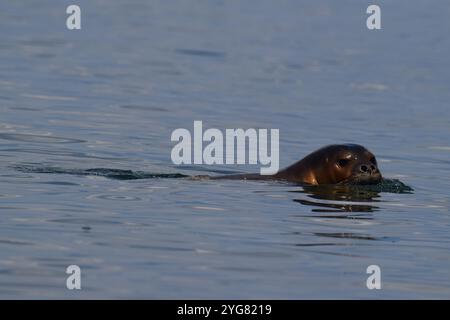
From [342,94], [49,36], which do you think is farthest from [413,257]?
[49,36]

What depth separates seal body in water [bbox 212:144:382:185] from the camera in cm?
1599

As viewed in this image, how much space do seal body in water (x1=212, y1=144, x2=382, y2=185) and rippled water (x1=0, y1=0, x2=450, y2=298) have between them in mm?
201

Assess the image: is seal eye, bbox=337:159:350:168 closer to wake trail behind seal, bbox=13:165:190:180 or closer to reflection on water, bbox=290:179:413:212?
reflection on water, bbox=290:179:413:212

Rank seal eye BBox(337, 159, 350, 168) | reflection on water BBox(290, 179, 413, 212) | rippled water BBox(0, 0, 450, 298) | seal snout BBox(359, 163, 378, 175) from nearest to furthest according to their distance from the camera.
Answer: rippled water BBox(0, 0, 450, 298)
reflection on water BBox(290, 179, 413, 212)
seal snout BBox(359, 163, 378, 175)
seal eye BBox(337, 159, 350, 168)

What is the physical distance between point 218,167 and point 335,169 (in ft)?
6.96

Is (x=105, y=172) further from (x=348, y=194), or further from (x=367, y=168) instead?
(x=367, y=168)

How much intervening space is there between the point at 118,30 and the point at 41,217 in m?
22.4

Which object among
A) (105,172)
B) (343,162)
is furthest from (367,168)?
(105,172)

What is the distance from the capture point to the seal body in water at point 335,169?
52.5 ft

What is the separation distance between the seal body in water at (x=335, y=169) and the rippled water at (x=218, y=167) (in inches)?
7.9

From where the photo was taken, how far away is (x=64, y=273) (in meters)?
11.1

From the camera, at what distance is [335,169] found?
53.1 ft

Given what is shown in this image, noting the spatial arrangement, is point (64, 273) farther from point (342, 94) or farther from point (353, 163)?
point (342, 94)

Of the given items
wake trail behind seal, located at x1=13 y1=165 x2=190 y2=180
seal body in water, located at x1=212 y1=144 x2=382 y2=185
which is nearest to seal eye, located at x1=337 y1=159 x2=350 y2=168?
seal body in water, located at x1=212 y1=144 x2=382 y2=185
